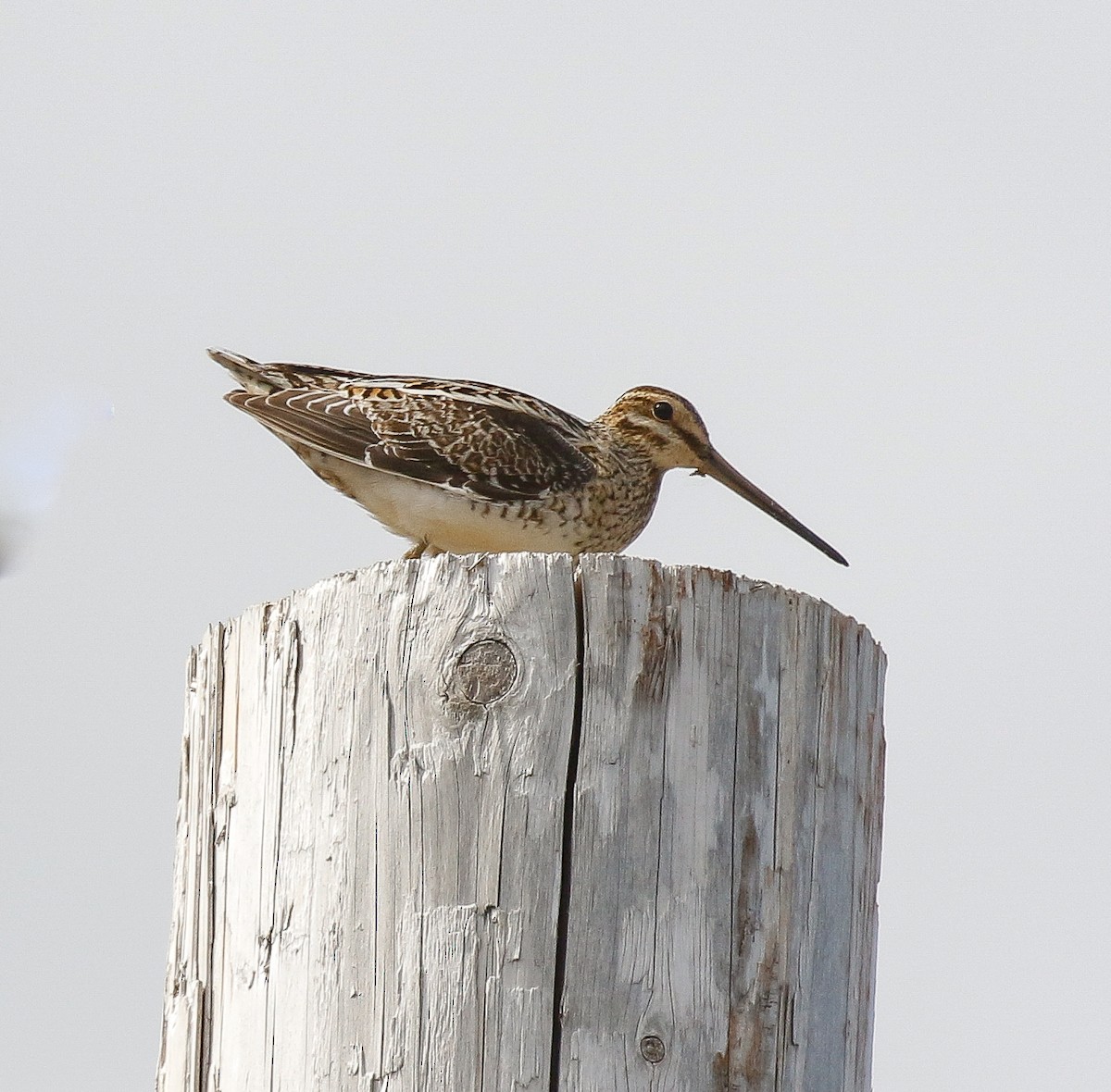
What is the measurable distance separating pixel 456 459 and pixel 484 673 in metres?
3.30

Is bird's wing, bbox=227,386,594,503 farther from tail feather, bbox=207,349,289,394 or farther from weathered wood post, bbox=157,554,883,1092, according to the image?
weathered wood post, bbox=157,554,883,1092

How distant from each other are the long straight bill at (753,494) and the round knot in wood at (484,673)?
381cm

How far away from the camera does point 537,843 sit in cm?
331

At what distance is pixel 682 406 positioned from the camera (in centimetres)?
764

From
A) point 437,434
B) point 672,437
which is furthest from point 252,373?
point 672,437

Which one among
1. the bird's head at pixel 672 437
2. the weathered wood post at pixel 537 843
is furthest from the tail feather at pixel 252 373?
the weathered wood post at pixel 537 843

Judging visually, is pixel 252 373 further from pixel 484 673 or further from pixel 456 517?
pixel 484 673

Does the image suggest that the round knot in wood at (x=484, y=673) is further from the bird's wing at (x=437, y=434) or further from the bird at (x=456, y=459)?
the bird's wing at (x=437, y=434)

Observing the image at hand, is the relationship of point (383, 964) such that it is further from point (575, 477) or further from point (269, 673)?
point (575, 477)

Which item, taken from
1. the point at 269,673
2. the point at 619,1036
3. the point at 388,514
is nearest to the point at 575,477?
the point at 388,514

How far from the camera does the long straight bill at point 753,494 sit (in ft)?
23.5

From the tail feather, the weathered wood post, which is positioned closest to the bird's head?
the tail feather

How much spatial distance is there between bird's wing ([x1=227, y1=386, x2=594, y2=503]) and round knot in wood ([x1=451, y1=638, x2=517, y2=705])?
3.18 m

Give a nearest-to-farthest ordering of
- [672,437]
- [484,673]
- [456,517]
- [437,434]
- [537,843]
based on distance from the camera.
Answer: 1. [537,843]
2. [484,673]
3. [456,517]
4. [437,434]
5. [672,437]
